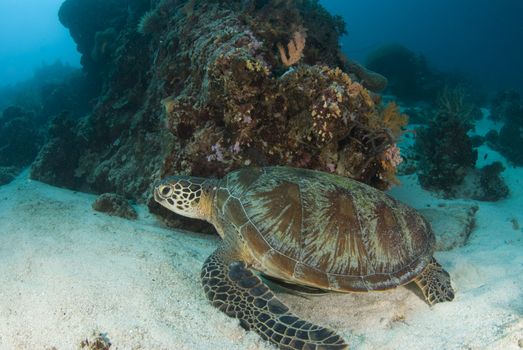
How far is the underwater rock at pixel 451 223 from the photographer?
4.60 meters

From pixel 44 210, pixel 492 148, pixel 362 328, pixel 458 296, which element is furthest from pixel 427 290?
pixel 492 148

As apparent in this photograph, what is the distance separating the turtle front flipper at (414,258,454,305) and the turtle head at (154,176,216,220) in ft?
7.95

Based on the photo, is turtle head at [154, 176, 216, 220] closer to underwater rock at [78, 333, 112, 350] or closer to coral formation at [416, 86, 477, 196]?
underwater rock at [78, 333, 112, 350]

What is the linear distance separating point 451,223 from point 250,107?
375cm

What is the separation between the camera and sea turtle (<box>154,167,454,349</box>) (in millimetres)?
2789

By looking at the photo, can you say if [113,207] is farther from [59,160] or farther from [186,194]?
[59,160]

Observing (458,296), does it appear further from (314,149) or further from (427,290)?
(314,149)

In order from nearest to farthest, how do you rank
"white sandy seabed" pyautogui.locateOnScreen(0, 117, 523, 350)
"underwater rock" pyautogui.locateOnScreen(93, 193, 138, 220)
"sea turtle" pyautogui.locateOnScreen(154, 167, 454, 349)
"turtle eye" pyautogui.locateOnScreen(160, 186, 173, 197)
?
"white sandy seabed" pyautogui.locateOnScreen(0, 117, 523, 350), "sea turtle" pyautogui.locateOnScreen(154, 167, 454, 349), "turtle eye" pyautogui.locateOnScreen(160, 186, 173, 197), "underwater rock" pyautogui.locateOnScreen(93, 193, 138, 220)

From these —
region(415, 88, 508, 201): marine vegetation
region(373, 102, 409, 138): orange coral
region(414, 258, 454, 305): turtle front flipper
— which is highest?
region(373, 102, 409, 138): orange coral

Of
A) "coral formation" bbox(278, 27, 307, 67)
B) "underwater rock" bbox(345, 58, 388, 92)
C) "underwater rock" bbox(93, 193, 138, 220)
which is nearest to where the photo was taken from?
"coral formation" bbox(278, 27, 307, 67)

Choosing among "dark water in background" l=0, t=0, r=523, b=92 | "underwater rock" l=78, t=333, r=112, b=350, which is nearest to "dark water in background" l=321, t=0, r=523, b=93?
"dark water in background" l=0, t=0, r=523, b=92

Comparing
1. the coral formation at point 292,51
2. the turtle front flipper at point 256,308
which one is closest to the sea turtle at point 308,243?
the turtle front flipper at point 256,308

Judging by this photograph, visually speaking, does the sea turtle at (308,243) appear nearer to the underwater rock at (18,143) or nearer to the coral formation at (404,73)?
the underwater rock at (18,143)

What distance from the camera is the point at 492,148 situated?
1080cm
